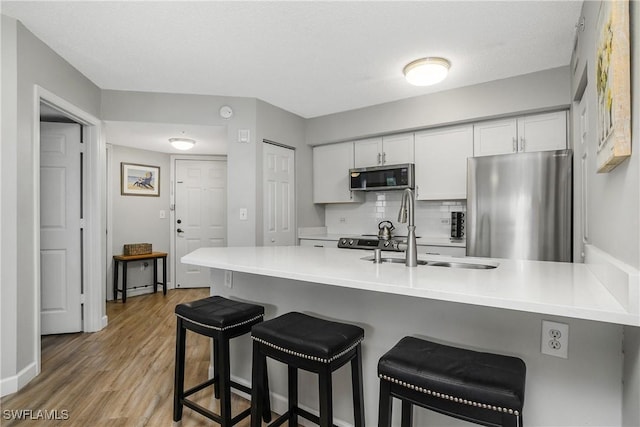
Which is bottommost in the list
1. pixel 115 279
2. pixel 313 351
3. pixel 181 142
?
pixel 115 279

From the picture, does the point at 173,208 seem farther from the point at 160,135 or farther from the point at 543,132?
the point at 543,132

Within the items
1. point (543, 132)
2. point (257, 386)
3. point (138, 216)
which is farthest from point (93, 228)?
point (543, 132)

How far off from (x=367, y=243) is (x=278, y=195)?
3.82ft

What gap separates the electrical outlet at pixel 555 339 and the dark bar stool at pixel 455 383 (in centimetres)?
17

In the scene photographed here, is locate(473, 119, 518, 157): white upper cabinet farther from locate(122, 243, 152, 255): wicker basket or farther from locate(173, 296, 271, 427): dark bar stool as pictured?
locate(122, 243, 152, 255): wicker basket

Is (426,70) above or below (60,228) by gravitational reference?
above

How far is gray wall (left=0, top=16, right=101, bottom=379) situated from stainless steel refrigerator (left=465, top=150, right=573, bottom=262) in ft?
11.2

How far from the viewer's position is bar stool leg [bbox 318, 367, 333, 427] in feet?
4.20

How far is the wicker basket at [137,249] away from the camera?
4.70m

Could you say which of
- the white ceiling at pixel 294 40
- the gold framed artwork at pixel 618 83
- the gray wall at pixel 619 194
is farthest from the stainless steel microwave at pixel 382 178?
the gold framed artwork at pixel 618 83

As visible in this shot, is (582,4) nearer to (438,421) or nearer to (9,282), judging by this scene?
(438,421)

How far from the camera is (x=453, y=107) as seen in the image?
3363mm

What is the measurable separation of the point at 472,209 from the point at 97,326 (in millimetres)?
3749

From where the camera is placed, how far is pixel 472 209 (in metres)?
3.07
